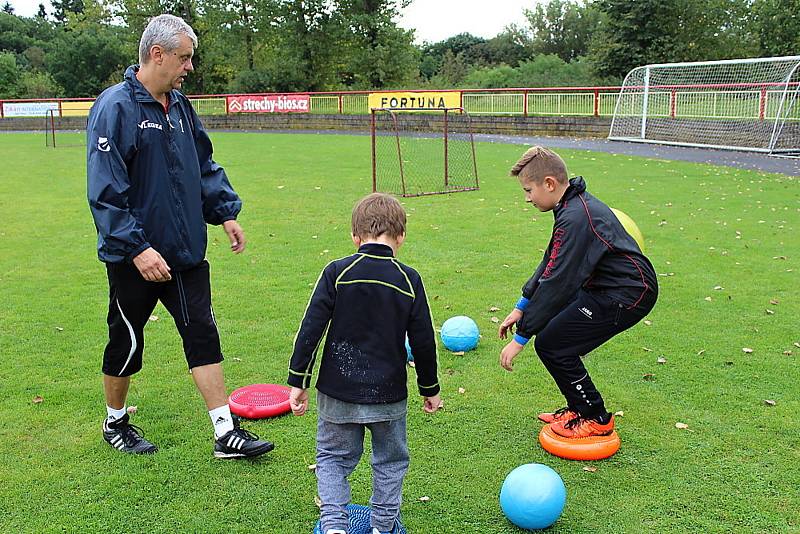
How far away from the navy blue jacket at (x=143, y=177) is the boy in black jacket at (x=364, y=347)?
3.72 ft

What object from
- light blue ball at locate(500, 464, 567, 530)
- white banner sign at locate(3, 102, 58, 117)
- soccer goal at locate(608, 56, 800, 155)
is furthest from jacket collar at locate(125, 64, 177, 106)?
white banner sign at locate(3, 102, 58, 117)

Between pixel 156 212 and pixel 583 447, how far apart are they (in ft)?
8.71

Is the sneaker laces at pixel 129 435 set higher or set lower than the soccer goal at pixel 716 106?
lower

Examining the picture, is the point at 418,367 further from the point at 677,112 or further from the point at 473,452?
the point at 677,112

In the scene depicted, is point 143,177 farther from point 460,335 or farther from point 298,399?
point 460,335

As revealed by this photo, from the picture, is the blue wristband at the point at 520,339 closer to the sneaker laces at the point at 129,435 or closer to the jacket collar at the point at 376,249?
the jacket collar at the point at 376,249

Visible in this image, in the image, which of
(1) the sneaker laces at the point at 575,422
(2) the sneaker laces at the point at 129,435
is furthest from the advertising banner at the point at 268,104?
(1) the sneaker laces at the point at 575,422

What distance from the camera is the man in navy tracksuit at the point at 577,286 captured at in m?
3.96

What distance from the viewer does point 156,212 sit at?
394 cm

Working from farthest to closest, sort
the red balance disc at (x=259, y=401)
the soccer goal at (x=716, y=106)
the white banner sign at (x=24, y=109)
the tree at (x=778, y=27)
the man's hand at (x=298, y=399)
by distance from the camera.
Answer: the tree at (x=778, y=27) → the white banner sign at (x=24, y=109) → the soccer goal at (x=716, y=106) → the red balance disc at (x=259, y=401) → the man's hand at (x=298, y=399)

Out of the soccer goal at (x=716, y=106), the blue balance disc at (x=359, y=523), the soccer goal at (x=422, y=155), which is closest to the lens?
the blue balance disc at (x=359, y=523)

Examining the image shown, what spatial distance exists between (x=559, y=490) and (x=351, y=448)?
3.31 feet

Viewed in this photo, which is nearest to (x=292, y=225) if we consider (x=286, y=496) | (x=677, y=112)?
(x=286, y=496)

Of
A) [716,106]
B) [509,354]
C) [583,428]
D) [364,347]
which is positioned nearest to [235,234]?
[364,347]
